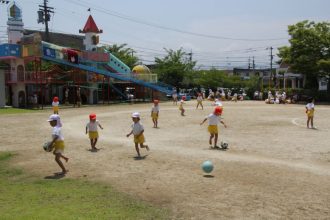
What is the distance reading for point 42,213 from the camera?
7.94m

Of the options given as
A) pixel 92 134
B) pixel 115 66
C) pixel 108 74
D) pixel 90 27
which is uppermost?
pixel 90 27

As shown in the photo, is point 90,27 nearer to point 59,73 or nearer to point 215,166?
point 59,73

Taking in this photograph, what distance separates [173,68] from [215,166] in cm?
5285

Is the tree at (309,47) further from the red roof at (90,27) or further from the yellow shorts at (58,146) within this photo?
the yellow shorts at (58,146)

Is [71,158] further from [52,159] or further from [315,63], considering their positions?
[315,63]

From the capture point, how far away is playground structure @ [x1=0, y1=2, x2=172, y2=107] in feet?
134

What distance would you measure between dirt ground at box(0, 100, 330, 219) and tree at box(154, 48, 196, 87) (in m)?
43.7

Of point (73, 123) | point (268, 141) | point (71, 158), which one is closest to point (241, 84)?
point (73, 123)

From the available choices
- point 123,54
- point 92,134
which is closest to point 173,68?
point 123,54

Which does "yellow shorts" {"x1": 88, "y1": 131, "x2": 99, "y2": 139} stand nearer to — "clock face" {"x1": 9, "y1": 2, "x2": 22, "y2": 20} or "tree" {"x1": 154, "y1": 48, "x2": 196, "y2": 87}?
"clock face" {"x1": 9, "y1": 2, "x2": 22, "y2": 20}

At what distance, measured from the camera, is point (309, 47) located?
48312 mm

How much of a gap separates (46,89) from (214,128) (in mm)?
35844

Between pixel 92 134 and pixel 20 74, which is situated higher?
pixel 20 74

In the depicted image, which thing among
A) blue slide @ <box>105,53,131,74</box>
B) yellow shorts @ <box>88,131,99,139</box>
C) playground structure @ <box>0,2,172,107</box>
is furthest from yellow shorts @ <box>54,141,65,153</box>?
blue slide @ <box>105,53,131,74</box>
